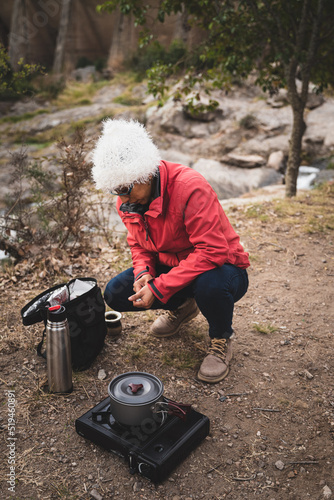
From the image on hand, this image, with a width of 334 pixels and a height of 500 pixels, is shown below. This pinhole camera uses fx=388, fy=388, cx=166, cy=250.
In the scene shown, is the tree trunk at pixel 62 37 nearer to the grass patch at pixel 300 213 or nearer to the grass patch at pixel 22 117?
the grass patch at pixel 22 117

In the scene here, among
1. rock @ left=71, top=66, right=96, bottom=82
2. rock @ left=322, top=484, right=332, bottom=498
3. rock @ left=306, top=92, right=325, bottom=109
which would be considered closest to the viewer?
rock @ left=322, top=484, right=332, bottom=498

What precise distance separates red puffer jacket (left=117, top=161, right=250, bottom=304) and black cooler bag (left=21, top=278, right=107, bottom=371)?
444 mm

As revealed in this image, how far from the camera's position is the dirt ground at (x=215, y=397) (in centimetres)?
178

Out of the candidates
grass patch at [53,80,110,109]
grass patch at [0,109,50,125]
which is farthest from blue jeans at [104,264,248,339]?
grass patch at [53,80,110,109]

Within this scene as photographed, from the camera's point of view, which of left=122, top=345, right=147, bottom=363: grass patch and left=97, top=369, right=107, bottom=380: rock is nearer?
left=97, top=369, right=107, bottom=380: rock

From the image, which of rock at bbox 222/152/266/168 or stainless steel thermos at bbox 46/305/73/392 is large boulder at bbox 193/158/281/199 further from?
stainless steel thermos at bbox 46/305/73/392

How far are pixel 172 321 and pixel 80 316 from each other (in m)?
0.80

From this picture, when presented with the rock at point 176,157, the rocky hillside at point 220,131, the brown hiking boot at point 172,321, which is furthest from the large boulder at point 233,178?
the brown hiking boot at point 172,321

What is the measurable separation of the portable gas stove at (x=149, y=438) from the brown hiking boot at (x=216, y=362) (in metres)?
0.47

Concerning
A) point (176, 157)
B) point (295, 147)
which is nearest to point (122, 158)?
point (295, 147)

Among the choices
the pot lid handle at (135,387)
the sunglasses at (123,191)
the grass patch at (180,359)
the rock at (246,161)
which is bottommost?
the rock at (246,161)

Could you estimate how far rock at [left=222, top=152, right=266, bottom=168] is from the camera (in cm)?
958

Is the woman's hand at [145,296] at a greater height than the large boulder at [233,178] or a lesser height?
greater

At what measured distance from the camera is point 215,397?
92.4 inches
